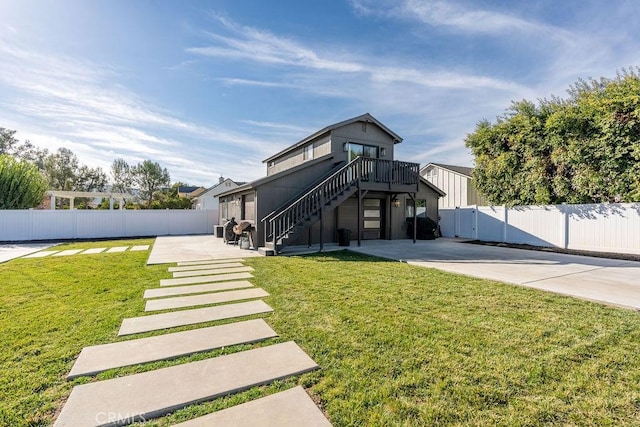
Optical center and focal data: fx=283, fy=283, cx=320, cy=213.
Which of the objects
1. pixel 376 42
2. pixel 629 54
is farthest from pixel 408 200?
pixel 629 54

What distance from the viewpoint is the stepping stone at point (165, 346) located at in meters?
2.73

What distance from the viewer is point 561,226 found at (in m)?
11.8

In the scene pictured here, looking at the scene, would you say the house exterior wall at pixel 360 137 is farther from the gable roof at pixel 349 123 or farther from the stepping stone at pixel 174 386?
the stepping stone at pixel 174 386

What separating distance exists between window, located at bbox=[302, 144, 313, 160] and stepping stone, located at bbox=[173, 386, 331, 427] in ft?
43.6

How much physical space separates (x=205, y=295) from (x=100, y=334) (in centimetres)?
176

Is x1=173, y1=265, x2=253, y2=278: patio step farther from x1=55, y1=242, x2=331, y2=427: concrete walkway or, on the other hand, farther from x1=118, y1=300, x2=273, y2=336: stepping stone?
x1=118, y1=300, x2=273, y2=336: stepping stone

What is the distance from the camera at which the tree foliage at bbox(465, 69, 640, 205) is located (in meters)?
9.97

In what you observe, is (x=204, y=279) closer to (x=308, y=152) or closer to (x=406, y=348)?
(x=406, y=348)

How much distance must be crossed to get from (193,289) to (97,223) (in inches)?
598

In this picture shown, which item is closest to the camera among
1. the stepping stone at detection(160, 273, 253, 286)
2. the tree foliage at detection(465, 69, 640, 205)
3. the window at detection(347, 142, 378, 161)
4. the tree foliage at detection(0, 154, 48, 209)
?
the stepping stone at detection(160, 273, 253, 286)

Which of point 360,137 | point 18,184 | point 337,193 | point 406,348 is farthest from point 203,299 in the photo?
point 18,184

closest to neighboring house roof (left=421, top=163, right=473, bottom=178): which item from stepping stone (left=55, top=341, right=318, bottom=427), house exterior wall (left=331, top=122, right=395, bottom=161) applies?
house exterior wall (left=331, top=122, right=395, bottom=161)

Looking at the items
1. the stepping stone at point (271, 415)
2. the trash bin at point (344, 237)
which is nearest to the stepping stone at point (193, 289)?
the stepping stone at point (271, 415)

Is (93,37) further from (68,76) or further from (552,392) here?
(552,392)
